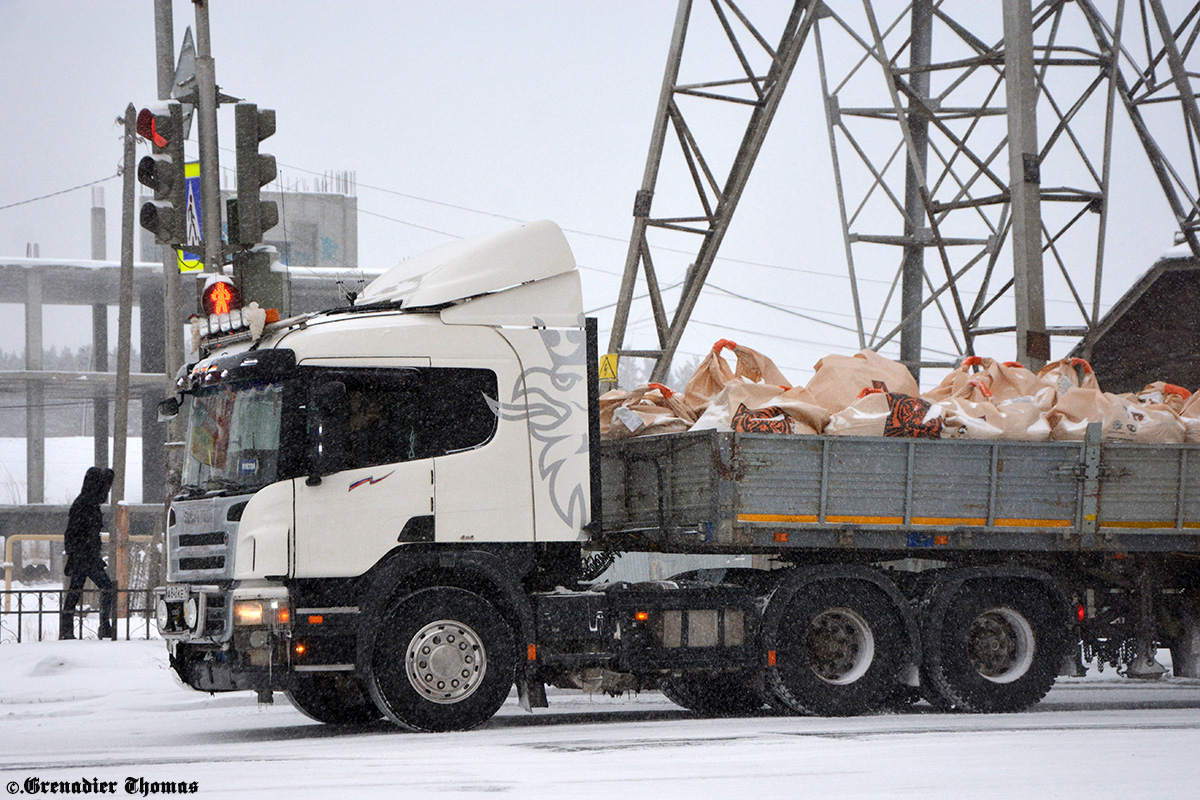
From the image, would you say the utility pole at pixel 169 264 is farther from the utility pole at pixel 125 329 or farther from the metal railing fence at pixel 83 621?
the utility pole at pixel 125 329

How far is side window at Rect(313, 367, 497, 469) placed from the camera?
10.0 metres

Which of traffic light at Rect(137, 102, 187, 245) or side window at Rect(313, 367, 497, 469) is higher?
traffic light at Rect(137, 102, 187, 245)

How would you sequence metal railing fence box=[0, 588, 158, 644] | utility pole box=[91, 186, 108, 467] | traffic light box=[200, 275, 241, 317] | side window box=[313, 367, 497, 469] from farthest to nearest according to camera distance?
1. utility pole box=[91, 186, 108, 467]
2. metal railing fence box=[0, 588, 158, 644]
3. traffic light box=[200, 275, 241, 317]
4. side window box=[313, 367, 497, 469]

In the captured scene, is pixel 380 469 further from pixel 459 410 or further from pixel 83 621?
pixel 83 621

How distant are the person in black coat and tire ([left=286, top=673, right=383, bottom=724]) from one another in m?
7.56

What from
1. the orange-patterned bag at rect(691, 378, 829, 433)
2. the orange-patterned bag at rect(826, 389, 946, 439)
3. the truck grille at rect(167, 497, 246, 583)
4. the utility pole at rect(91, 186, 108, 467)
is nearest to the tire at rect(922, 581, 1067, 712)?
the orange-patterned bag at rect(826, 389, 946, 439)

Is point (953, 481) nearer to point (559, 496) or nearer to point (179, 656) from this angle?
point (559, 496)

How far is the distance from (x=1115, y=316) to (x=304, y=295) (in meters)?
25.6

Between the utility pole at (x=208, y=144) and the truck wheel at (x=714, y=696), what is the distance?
5.30 meters

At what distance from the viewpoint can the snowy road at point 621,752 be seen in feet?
23.1

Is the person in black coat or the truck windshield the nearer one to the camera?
the truck windshield

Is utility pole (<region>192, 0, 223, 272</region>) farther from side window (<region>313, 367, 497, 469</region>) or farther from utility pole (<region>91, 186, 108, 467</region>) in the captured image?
utility pole (<region>91, 186, 108, 467</region>)

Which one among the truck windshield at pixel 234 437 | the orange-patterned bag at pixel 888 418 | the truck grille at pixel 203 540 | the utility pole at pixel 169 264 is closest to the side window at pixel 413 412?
the truck windshield at pixel 234 437

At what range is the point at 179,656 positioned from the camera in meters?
10.3
